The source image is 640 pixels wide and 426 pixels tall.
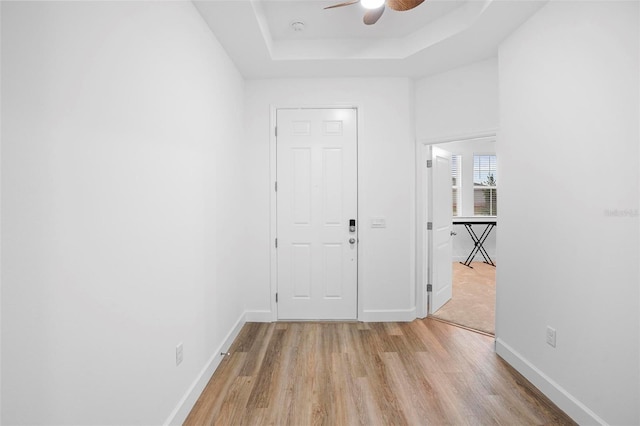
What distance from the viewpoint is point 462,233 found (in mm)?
6191

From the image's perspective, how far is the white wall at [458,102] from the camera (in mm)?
2727

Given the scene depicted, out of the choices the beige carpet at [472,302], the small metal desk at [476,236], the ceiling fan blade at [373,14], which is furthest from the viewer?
the small metal desk at [476,236]

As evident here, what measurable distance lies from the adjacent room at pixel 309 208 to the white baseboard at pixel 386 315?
4cm

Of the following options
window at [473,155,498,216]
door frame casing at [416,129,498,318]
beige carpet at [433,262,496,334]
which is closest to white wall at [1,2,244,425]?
door frame casing at [416,129,498,318]

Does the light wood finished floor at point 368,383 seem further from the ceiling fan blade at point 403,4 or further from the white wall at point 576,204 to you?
the ceiling fan blade at point 403,4

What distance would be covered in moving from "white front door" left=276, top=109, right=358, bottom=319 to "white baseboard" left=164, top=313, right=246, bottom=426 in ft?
2.68

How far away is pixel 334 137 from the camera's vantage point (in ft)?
10.5

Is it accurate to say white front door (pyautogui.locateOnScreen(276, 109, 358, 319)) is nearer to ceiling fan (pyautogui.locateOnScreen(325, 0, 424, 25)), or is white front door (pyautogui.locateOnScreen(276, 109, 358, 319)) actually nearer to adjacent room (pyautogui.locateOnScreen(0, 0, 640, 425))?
adjacent room (pyautogui.locateOnScreen(0, 0, 640, 425))

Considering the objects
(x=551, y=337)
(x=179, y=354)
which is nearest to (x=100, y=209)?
(x=179, y=354)

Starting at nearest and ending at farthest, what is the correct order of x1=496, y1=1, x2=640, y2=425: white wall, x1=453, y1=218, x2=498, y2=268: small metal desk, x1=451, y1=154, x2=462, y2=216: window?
x1=496, y1=1, x2=640, y2=425: white wall, x1=453, y1=218, x2=498, y2=268: small metal desk, x1=451, y1=154, x2=462, y2=216: window

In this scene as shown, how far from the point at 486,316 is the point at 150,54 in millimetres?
3752

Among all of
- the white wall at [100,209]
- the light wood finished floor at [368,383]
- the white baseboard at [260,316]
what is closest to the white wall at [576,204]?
the light wood finished floor at [368,383]

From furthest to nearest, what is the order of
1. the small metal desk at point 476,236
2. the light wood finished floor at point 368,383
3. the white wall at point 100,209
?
1. the small metal desk at point 476,236
2. the light wood finished floor at point 368,383
3. the white wall at point 100,209

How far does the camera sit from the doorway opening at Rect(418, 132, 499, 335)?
3.25 meters
